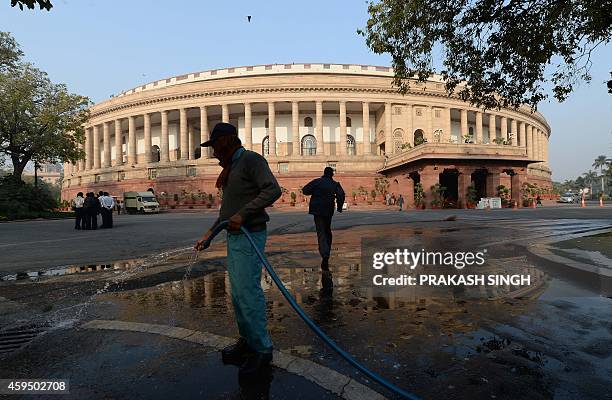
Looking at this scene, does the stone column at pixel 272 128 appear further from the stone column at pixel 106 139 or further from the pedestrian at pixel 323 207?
the pedestrian at pixel 323 207

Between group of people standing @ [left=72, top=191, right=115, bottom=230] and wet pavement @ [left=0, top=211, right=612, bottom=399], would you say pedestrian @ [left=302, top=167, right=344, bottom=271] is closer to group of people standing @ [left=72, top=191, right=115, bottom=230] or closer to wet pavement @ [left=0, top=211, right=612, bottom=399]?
wet pavement @ [left=0, top=211, right=612, bottom=399]

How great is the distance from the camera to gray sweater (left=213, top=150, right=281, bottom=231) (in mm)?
2961

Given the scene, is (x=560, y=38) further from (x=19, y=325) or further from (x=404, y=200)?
(x=404, y=200)

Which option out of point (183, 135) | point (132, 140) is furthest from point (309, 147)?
point (132, 140)

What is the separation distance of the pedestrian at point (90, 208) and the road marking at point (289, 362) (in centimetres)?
1539

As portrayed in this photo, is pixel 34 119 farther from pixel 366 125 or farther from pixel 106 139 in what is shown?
pixel 366 125

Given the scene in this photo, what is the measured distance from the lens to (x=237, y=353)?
117 inches

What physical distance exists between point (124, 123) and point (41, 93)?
27.6 metres

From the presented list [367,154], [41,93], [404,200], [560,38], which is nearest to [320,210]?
[560,38]

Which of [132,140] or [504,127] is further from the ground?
[504,127]

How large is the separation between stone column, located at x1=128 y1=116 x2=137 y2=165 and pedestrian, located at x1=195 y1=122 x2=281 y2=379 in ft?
202

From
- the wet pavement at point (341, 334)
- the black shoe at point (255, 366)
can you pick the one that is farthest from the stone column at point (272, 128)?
the black shoe at point (255, 366)

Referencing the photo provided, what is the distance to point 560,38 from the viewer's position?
9.51 meters

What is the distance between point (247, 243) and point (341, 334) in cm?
133
